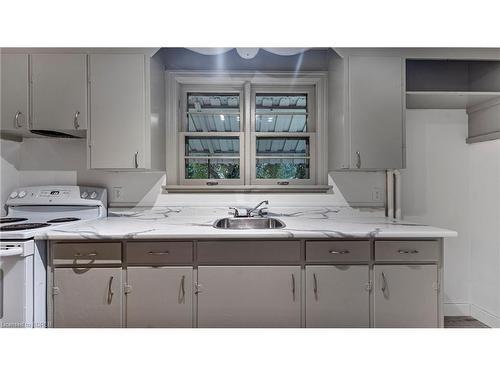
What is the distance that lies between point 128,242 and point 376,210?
200cm

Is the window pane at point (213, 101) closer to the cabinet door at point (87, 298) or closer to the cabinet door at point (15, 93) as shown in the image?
the cabinet door at point (15, 93)

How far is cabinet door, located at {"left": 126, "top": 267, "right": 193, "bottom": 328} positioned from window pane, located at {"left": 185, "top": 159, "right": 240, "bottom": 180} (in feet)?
3.42

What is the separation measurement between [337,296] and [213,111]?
1827 millimetres

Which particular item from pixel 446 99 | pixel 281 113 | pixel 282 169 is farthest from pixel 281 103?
pixel 446 99

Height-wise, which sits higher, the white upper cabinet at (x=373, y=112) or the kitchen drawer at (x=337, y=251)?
the white upper cabinet at (x=373, y=112)

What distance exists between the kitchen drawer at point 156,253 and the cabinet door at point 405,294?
120 centimetres

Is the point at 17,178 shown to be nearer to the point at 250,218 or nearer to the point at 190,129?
the point at 190,129

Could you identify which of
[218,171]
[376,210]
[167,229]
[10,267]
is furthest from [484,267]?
[10,267]

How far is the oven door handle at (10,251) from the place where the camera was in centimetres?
154

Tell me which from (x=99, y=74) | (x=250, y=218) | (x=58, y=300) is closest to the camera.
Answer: (x=58, y=300)

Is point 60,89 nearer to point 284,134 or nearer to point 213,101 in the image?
point 213,101

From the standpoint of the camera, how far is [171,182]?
100 inches

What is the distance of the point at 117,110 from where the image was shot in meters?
2.10

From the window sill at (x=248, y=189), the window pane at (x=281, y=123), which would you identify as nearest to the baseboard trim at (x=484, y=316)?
the window sill at (x=248, y=189)
